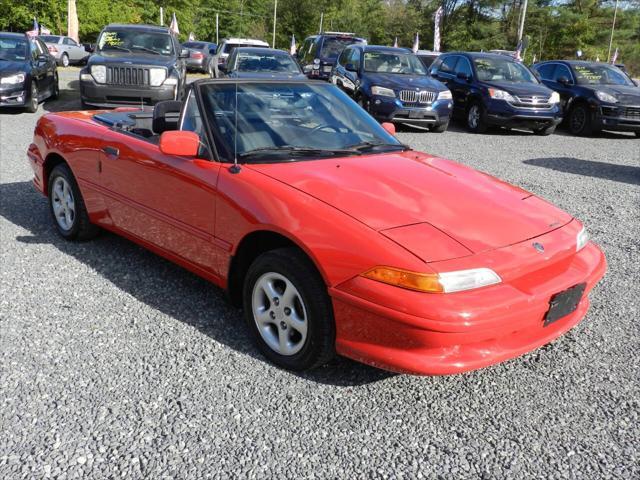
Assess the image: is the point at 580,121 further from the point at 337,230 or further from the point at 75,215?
the point at 337,230

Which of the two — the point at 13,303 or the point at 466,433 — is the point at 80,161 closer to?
the point at 13,303

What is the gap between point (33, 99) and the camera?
12711 millimetres

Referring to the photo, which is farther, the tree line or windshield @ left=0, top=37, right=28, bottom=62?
the tree line

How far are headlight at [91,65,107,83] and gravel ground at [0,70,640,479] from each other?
7.94m

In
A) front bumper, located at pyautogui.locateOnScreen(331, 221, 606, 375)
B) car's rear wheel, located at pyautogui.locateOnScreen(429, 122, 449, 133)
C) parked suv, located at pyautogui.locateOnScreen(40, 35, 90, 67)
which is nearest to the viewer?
front bumper, located at pyautogui.locateOnScreen(331, 221, 606, 375)

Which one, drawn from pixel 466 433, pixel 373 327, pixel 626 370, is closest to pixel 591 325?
pixel 626 370

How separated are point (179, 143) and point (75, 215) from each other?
1763 millimetres

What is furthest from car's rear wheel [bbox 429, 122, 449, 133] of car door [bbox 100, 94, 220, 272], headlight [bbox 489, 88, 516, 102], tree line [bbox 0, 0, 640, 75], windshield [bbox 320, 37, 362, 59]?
tree line [bbox 0, 0, 640, 75]

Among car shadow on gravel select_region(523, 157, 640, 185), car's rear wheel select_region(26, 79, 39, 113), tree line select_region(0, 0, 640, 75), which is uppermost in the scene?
tree line select_region(0, 0, 640, 75)

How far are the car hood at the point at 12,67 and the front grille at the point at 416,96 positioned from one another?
24.8 ft

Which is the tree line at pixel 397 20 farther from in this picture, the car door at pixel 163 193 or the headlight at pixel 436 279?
the headlight at pixel 436 279

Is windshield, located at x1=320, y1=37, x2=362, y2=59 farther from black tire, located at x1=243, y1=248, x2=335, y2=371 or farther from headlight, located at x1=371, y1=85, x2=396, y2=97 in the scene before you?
black tire, located at x1=243, y1=248, x2=335, y2=371

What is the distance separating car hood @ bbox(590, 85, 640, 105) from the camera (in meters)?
12.8

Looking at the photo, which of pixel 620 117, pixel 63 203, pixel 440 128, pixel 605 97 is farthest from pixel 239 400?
pixel 605 97
